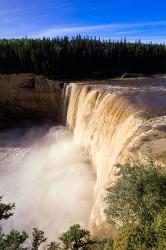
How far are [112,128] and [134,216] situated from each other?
1287 cm

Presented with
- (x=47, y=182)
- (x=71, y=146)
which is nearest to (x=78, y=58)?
(x=71, y=146)

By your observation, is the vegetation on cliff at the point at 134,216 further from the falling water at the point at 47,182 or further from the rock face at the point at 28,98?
the rock face at the point at 28,98

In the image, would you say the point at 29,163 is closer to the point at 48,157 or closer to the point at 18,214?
the point at 48,157

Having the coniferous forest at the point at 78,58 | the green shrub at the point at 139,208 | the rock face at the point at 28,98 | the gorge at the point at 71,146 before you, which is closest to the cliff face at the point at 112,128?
the gorge at the point at 71,146

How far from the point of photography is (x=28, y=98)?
4331 cm

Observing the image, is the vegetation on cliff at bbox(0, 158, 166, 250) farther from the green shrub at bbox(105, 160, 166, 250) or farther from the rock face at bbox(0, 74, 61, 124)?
the rock face at bbox(0, 74, 61, 124)

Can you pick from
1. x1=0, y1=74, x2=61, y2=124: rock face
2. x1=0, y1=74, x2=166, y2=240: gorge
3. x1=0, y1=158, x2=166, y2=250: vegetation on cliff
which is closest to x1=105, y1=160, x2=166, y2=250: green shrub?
x1=0, y1=158, x2=166, y2=250: vegetation on cliff

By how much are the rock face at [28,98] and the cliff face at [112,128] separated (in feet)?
19.7

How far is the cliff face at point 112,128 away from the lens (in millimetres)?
16656

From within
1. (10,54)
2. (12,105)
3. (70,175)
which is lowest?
(70,175)

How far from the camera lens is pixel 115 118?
2422 cm

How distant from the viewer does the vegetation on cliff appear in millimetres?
10383

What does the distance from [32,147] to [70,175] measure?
10344mm

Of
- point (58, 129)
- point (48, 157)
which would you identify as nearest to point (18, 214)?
point (48, 157)
